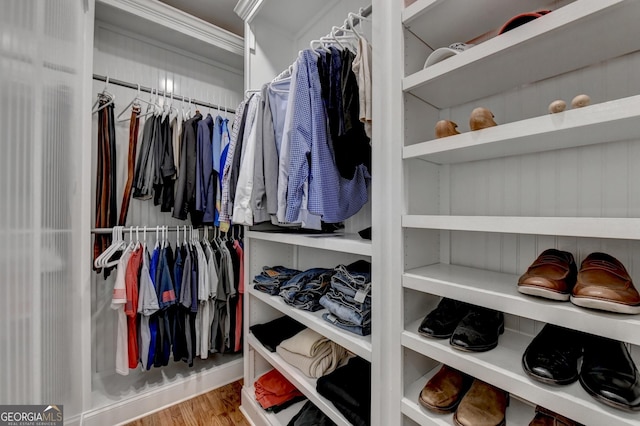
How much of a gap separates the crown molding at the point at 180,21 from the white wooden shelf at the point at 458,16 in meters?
1.55

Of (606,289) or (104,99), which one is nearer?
(606,289)

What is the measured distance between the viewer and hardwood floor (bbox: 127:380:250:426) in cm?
156

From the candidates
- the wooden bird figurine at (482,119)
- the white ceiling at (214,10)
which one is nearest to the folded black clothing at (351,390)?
the wooden bird figurine at (482,119)

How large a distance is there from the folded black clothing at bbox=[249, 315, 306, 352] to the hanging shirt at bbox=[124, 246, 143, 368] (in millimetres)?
663

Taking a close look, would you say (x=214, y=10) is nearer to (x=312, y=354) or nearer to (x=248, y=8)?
(x=248, y=8)

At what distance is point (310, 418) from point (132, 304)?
114cm

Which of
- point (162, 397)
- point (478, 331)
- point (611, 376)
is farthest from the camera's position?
point (162, 397)

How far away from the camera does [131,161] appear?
5.67 ft

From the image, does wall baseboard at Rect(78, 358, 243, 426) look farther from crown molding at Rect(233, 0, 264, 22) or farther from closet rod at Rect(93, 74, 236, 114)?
crown molding at Rect(233, 0, 264, 22)

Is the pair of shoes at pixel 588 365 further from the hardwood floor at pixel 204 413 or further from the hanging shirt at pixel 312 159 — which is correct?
the hardwood floor at pixel 204 413

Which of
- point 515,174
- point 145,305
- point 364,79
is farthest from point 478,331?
point 145,305

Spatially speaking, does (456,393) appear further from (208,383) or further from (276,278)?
(208,383)

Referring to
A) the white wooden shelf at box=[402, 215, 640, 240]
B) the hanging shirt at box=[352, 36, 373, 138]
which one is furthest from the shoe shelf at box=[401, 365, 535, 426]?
the hanging shirt at box=[352, 36, 373, 138]

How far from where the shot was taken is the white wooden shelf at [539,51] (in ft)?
1.86
